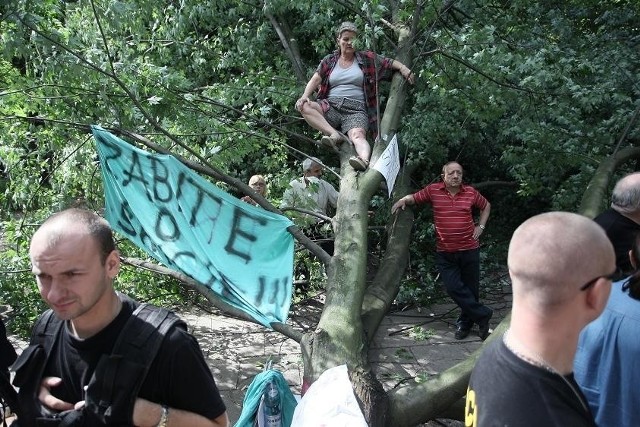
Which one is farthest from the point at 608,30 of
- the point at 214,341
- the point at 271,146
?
the point at 214,341

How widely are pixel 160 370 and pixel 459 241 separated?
4137 millimetres

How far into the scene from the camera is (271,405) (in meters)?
3.47

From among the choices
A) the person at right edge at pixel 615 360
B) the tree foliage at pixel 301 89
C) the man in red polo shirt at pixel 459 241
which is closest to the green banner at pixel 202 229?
the tree foliage at pixel 301 89

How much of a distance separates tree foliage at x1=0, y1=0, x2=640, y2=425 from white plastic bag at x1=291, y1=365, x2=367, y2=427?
33 cm

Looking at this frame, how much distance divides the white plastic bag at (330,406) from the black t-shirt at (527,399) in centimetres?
158

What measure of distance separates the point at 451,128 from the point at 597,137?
1.38 metres

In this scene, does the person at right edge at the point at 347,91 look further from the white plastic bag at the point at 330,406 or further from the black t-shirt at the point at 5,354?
the black t-shirt at the point at 5,354

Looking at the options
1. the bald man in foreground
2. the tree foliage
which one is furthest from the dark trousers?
the bald man in foreground

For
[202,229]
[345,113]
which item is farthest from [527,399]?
[345,113]

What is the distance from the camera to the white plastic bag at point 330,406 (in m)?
3.08

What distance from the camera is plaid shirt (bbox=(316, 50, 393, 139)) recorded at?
5.90 metres

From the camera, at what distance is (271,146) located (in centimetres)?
647

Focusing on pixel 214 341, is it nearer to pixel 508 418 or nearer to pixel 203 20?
pixel 203 20

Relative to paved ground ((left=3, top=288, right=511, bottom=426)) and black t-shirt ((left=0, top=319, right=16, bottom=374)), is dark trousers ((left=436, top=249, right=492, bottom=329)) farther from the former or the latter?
black t-shirt ((left=0, top=319, right=16, bottom=374))
